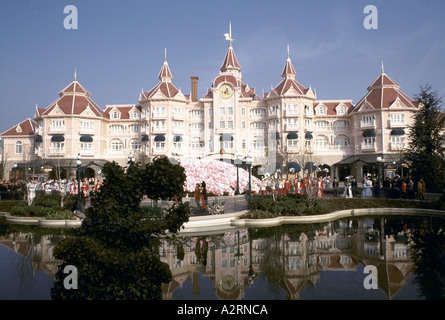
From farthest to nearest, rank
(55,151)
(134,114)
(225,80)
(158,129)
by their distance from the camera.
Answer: (134,114) < (225,80) < (158,129) < (55,151)

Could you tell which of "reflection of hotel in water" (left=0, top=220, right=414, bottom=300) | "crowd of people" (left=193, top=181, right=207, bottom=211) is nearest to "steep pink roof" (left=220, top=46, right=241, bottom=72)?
"crowd of people" (left=193, top=181, right=207, bottom=211)

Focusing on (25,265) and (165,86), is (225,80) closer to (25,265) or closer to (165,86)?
(165,86)

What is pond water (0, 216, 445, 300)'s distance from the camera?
279 inches

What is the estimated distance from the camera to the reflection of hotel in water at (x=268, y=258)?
7676 millimetres

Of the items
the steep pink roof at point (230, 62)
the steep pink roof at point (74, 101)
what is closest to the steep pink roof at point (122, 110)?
the steep pink roof at point (74, 101)

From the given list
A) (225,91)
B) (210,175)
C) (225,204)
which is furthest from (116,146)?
(210,175)

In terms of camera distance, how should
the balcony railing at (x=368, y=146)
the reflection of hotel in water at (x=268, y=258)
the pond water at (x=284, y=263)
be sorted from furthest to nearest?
the balcony railing at (x=368, y=146) < the reflection of hotel in water at (x=268, y=258) < the pond water at (x=284, y=263)

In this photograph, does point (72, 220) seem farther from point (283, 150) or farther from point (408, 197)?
point (283, 150)

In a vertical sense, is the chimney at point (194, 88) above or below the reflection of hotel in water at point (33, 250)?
above

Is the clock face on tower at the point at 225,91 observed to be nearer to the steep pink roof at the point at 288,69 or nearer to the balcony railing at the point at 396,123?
the steep pink roof at the point at 288,69

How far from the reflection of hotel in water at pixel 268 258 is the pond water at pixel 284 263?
2 centimetres

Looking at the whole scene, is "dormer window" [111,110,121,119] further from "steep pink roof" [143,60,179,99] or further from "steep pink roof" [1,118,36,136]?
"steep pink roof" [1,118,36,136]

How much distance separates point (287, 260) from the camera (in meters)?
9.48

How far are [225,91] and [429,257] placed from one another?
39.8 m
